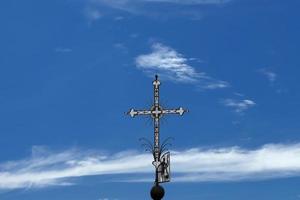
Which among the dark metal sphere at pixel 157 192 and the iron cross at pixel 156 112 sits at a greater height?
the iron cross at pixel 156 112

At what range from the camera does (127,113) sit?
29625mm

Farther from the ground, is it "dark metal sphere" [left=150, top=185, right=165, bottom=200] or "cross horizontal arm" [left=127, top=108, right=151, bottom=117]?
"cross horizontal arm" [left=127, top=108, right=151, bottom=117]

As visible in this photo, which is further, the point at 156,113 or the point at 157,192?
the point at 156,113

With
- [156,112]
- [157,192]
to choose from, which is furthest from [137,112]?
[157,192]

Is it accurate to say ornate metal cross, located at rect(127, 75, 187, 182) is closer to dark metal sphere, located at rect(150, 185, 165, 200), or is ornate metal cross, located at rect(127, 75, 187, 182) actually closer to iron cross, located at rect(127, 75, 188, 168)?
iron cross, located at rect(127, 75, 188, 168)

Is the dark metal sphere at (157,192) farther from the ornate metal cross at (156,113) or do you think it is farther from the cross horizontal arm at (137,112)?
the cross horizontal arm at (137,112)

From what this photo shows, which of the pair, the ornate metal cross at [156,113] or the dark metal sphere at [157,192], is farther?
the ornate metal cross at [156,113]

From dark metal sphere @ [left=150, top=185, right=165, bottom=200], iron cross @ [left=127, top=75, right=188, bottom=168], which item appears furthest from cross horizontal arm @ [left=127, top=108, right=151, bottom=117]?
dark metal sphere @ [left=150, top=185, right=165, bottom=200]

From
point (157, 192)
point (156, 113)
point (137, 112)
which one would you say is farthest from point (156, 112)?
point (157, 192)

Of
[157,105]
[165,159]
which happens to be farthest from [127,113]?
[165,159]

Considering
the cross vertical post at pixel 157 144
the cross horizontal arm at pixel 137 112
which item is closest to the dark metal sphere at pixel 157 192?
the cross vertical post at pixel 157 144

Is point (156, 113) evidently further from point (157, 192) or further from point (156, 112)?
point (157, 192)

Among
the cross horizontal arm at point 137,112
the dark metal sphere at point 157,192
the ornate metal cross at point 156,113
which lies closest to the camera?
the dark metal sphere at point 157,192

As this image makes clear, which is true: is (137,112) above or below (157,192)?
above
